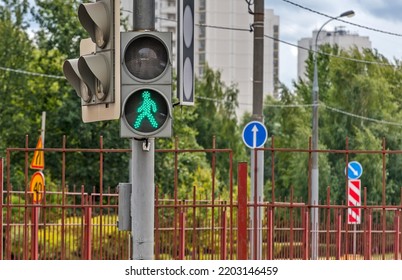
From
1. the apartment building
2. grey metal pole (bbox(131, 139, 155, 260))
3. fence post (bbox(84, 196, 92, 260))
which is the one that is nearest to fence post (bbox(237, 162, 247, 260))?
fence post (bbox(84, 196, 92, 260))

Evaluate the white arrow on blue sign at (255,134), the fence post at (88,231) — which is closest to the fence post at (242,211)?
the fence post at (88,231)

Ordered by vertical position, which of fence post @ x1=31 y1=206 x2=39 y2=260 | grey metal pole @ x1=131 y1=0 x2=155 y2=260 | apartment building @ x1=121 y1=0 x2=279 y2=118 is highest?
apartment building @ x1=121 y1=0 x2=279 y2=118

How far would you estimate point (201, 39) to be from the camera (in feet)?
417

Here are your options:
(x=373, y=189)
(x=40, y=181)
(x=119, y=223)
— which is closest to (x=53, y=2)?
(x=373, y=189)

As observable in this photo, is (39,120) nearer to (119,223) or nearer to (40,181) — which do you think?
(40,181)

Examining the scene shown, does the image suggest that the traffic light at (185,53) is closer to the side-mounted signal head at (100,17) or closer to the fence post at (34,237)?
the side-mounted signal head at (100,17)

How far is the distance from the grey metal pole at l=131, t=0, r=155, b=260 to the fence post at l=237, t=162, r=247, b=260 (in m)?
2.76

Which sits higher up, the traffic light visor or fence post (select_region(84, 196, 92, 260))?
the traffic light visor

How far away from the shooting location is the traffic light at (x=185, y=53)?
34.3 feet

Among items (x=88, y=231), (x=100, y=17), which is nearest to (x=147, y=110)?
(x=100, y=17)

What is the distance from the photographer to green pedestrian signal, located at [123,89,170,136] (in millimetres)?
10266

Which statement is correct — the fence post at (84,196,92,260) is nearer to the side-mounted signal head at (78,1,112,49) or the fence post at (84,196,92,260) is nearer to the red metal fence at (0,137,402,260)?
the red metal fence at (0,137,402,260)

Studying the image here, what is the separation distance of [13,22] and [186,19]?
43.3 metres

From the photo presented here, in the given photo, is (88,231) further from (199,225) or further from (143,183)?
(199,225)
